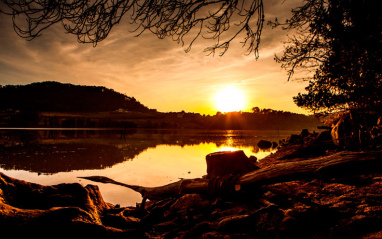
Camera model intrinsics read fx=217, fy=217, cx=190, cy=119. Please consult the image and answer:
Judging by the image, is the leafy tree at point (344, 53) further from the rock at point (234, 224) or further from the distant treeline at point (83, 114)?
the distant treeline at point (83, 114)

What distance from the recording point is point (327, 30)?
7.50 meters

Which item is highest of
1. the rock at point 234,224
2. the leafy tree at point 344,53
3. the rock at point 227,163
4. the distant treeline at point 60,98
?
the distant treeline at point 60,98

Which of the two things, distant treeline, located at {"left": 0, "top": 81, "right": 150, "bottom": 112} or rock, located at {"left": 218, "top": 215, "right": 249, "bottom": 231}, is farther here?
distant treeline, located at {"left": 0, "top": 81, "right": 150, "bottom": 112}

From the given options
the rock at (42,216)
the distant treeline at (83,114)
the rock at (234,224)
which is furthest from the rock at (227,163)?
the distant treeline at (83,114)

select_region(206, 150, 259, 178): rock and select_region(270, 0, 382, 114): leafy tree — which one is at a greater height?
select_region(270, 0, 382, 114): leafy tree

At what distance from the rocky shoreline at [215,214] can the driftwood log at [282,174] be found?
8cm

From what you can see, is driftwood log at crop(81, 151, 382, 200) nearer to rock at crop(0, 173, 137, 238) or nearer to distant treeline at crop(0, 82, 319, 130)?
rock at crop(0, 173, 137, 238)

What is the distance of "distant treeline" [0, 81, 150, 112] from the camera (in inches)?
3809

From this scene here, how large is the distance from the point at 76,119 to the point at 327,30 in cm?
9037

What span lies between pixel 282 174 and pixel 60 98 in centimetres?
12898

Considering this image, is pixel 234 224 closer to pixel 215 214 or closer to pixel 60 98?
pixel 215 214

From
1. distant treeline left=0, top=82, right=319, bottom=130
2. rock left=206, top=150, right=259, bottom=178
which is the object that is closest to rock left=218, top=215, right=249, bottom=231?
rock left=206, top=150, right=259, bottom=178

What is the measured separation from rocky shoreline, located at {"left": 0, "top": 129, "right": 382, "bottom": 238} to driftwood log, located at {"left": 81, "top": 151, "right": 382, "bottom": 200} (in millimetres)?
82

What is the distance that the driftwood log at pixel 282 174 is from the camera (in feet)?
10.4
